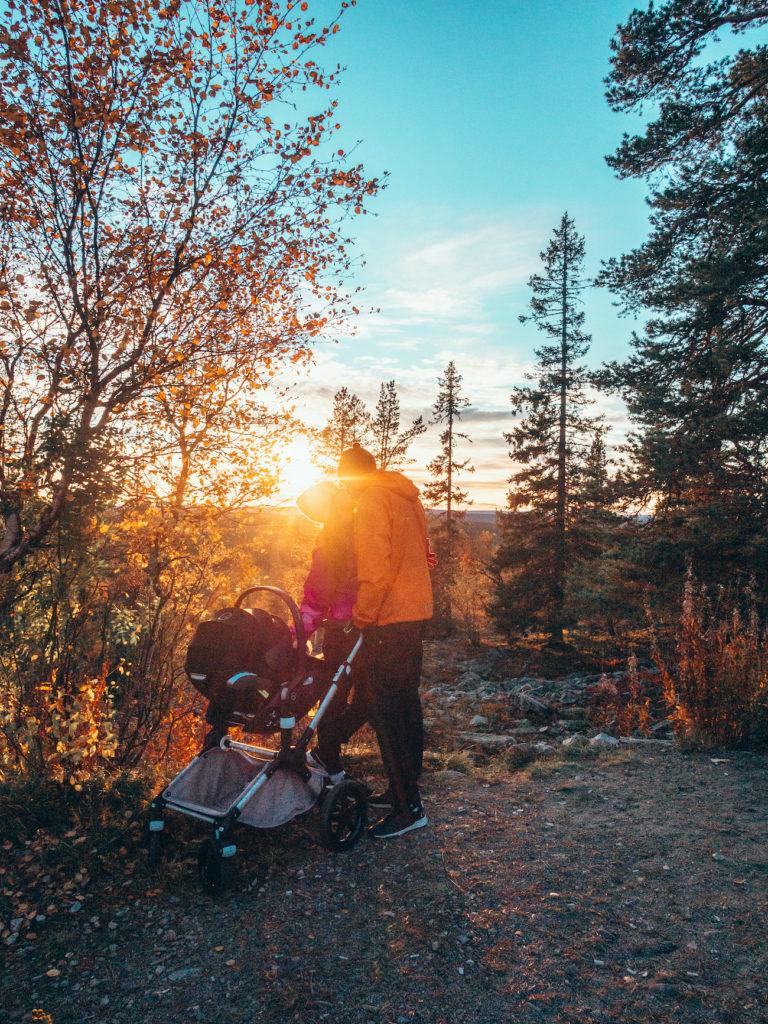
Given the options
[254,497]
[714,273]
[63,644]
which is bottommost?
[63,644]

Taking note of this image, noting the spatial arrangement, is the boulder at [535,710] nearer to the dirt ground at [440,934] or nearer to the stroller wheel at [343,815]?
the dirt ground at [440,934]

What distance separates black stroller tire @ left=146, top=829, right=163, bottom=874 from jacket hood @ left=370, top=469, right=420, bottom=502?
2.47 metres

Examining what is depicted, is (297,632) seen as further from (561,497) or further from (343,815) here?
(561,497)

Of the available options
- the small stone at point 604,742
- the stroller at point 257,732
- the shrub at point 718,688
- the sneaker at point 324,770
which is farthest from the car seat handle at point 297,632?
the shrub at point 718,688

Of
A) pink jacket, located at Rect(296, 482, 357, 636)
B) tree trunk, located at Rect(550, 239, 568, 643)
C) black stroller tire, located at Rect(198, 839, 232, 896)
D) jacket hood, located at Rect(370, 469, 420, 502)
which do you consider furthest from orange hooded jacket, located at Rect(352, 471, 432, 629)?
tree trunk, located at Rect(550, 239, 568, 643)

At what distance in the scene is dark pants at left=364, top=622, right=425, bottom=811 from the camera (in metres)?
4.06

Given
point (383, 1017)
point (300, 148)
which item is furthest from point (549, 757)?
point (300, 148)

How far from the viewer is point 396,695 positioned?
410cm

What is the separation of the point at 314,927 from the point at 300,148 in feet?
21.9

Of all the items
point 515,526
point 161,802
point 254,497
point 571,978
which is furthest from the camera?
point 515,526

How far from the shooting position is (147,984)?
278 centimetres

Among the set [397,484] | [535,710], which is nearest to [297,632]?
[397,484]

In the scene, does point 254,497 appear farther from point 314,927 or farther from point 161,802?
point 314,927

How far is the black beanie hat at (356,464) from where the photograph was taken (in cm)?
427
